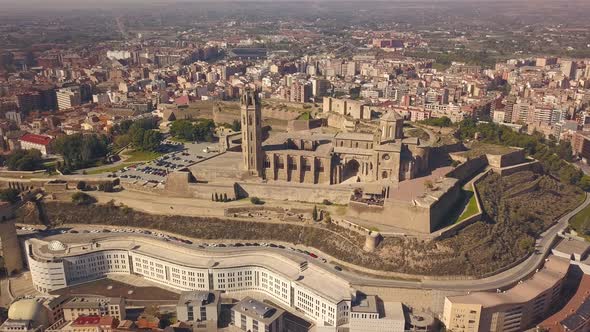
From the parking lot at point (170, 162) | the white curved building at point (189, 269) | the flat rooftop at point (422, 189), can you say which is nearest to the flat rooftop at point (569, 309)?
the flat rooftop at point (422, 189)

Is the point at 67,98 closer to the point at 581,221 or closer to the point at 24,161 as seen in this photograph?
the point at 24,161

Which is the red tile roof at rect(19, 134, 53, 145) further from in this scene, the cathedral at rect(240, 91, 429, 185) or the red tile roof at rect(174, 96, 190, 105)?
the cathedral at rect(240, 91, 429, 185)

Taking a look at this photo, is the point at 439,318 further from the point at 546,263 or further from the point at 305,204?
the point at 305,204

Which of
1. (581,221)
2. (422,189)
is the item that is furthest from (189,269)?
(581,221)

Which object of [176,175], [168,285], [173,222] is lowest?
[168,285]

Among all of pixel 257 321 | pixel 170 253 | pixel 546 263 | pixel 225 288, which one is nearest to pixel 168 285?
pixel 170 253

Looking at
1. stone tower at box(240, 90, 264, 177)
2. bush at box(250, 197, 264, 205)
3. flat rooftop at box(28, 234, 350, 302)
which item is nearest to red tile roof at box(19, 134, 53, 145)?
Answer: flat rooftop at box(28, 234, 350, 302)

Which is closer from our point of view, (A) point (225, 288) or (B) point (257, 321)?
(B) point (257, 321)
